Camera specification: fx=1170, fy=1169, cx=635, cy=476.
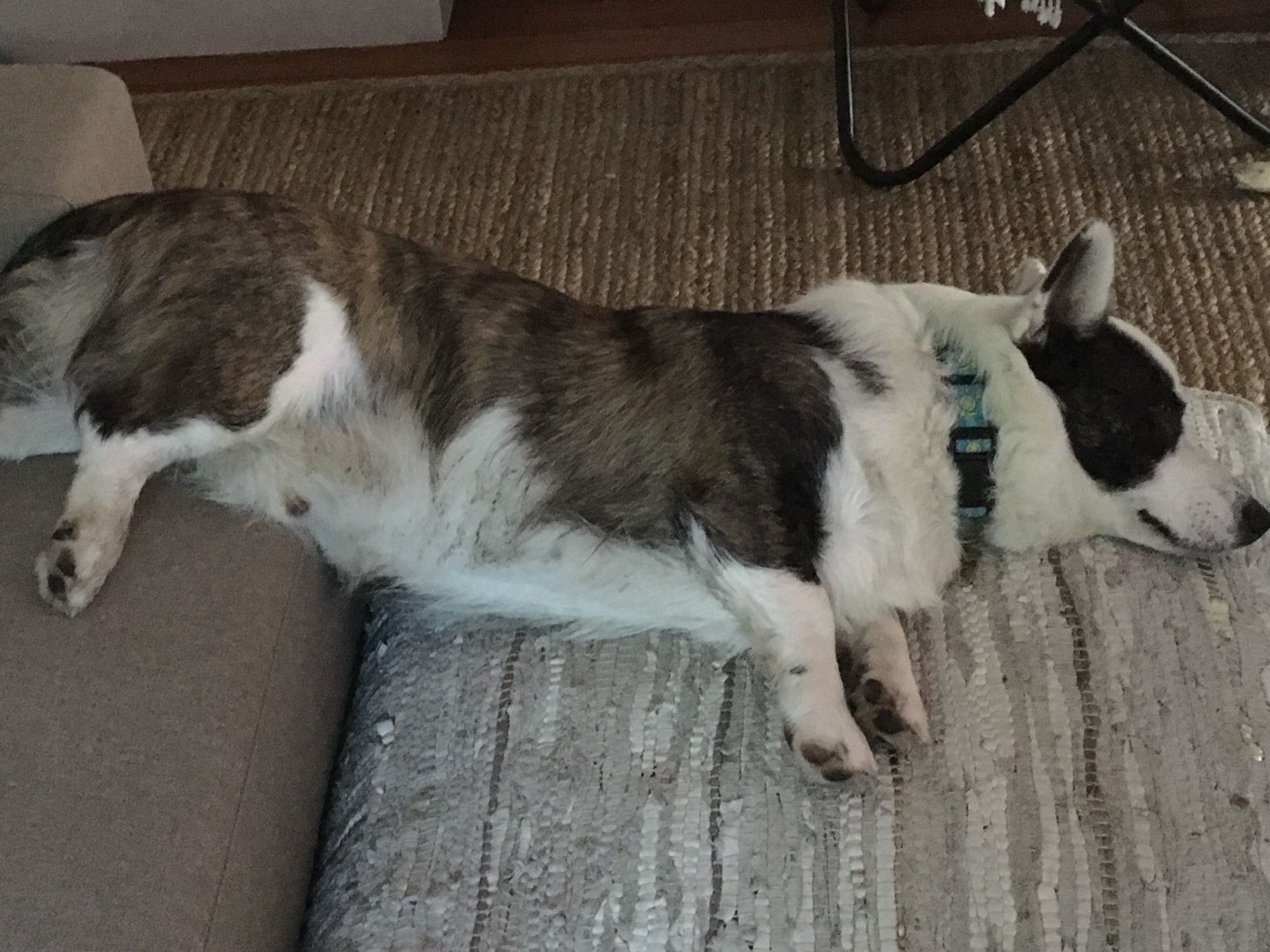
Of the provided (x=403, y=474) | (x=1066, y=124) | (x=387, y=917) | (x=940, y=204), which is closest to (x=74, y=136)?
(x=403, y=474)

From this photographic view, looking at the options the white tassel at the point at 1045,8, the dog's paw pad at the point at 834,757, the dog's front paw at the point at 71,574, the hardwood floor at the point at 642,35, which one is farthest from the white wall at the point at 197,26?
the dog's paw pad at the point at 834,757

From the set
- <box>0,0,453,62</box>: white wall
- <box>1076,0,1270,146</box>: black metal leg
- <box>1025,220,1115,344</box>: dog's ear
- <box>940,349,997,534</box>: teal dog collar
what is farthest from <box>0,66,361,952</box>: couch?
<box>1076,0,1270,146</box>: black metal leg

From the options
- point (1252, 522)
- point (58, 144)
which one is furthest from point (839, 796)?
point (58, 144)

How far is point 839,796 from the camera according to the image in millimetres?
1271

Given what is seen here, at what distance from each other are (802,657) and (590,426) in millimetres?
410

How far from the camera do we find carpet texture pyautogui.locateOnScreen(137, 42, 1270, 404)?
2318mm

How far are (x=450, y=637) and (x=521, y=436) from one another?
0.28m

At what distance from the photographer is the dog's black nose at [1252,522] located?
150cm

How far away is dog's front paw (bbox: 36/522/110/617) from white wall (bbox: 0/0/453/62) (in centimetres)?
215

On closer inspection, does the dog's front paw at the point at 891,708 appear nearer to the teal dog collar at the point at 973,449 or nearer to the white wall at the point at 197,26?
the teal dog collar at the point at 973,449

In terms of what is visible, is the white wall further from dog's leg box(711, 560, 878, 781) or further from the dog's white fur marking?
dog's leg box(711, 560, 878, 781)

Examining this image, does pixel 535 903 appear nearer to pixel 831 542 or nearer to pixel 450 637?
pixel 450 637

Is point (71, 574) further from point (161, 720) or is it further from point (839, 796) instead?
point (839, 796)

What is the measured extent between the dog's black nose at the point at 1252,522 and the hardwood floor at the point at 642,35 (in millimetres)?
1763
